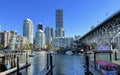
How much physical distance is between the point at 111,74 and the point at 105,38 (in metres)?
70.0

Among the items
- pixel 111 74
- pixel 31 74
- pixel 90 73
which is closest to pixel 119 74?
pixel 111 74

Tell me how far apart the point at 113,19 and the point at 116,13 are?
7495 millimetres

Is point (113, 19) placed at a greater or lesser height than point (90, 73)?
greater

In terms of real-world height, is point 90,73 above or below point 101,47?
below

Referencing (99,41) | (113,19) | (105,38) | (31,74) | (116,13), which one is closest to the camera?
(31,74)

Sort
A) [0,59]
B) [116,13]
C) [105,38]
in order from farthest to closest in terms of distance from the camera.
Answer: [105,38] → [116,13] → [0,59]

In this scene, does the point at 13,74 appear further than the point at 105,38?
No

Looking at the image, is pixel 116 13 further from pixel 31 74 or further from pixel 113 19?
pixel 31 74

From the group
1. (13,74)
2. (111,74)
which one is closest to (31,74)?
(13,74)

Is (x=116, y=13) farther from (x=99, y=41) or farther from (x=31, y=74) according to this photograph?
(x=99, y=41)

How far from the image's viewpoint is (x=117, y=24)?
277ft

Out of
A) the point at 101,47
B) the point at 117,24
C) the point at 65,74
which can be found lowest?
the point at 65,74

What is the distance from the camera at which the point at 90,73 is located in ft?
185

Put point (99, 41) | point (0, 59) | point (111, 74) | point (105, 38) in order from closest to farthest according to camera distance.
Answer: point (111, 74) → point (0, 59) → point (105, 38) → point (99, 41)
